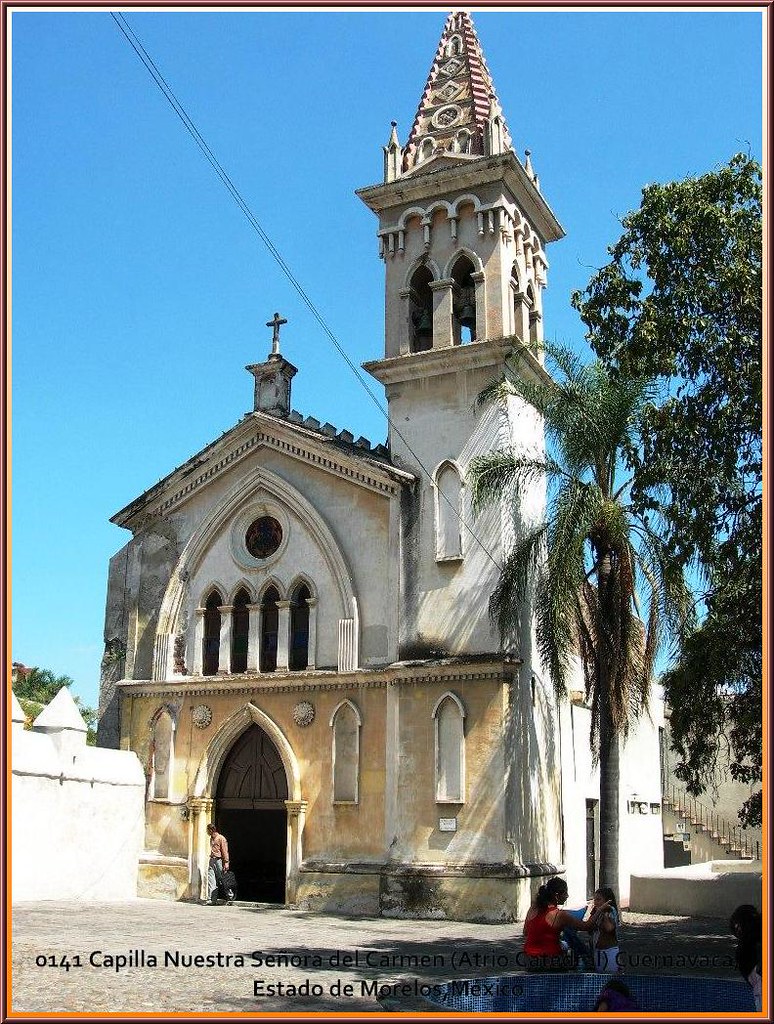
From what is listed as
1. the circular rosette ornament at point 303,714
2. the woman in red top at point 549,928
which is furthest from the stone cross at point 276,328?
the woman in red top at point 549,928

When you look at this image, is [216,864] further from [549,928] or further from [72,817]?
[549,928]

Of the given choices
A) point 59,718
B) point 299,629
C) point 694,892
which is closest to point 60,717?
point 59,718

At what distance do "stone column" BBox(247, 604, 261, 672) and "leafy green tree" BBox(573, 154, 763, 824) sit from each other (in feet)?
32.7

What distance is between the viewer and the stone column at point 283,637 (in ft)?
76.6

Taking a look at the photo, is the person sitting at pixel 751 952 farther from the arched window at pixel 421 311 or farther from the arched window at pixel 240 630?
the arched window at pixel 421 311

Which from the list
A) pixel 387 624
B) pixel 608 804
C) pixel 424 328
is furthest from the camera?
pixel 424 328

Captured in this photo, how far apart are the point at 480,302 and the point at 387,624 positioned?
7.15 metres

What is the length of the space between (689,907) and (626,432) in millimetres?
10506

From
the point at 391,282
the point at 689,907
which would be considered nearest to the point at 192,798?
the point at 689,907

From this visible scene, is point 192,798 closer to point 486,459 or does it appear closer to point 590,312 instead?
point 486,459

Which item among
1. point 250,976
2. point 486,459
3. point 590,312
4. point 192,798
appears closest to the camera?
point 250,976

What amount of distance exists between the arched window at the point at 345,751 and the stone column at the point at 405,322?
773 centimetres

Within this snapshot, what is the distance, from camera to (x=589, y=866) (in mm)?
24828

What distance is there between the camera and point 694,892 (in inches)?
871
